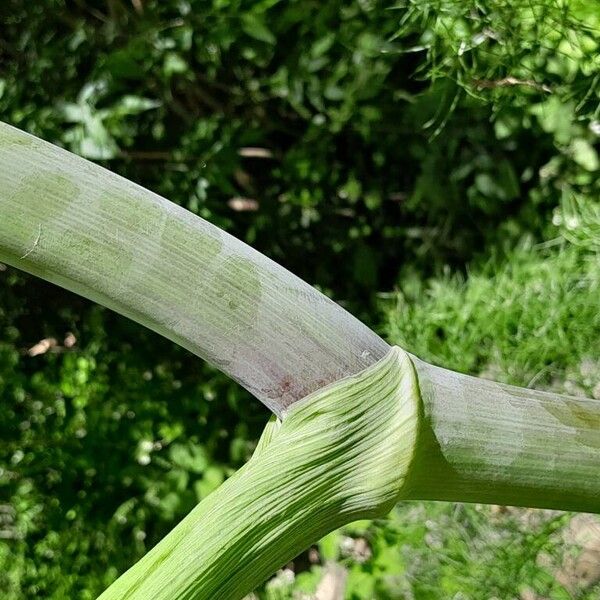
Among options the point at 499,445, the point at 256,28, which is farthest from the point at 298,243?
the point at 499,445

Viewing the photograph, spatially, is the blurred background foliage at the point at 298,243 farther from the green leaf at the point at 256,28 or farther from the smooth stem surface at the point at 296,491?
the smooth stem surface at the point at 296,491

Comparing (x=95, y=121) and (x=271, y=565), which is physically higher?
(x=271, y=565)

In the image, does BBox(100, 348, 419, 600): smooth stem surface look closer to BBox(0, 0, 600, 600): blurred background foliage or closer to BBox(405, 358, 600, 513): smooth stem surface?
BBox(405, 358, 600, 513): smooth stem surface

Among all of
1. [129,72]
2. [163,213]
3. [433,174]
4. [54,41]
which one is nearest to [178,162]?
[129,72]

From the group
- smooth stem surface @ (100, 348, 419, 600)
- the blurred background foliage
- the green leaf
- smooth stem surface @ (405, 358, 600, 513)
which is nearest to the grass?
the blurred background foliage

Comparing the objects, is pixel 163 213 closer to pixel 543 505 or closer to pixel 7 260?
pixel 7 260

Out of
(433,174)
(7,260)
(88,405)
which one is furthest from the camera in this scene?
(88,405)
